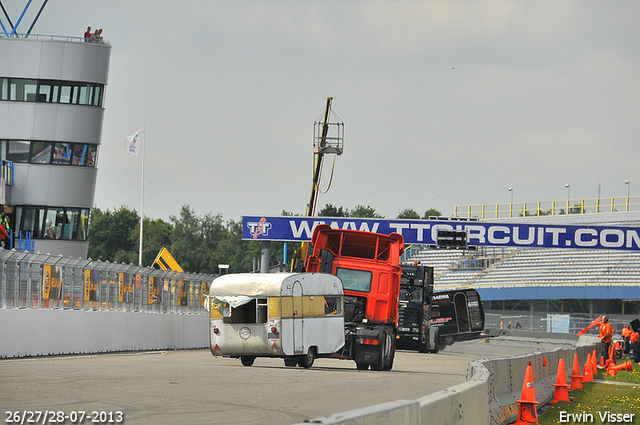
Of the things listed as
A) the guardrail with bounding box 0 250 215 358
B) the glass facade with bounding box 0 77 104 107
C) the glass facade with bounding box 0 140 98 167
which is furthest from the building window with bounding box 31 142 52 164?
the guardrail with bounding box 0 250 215 358

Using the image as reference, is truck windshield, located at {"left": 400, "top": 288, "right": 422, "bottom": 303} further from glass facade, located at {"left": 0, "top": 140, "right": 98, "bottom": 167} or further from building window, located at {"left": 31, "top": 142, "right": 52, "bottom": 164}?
building window, located at {"left": 31, "top": 142, "right": 52, "bottom": 164}

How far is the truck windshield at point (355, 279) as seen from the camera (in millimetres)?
24641

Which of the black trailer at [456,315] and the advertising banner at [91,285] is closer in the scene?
the advertising banner at [91,285]

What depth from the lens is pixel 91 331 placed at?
87.4ft

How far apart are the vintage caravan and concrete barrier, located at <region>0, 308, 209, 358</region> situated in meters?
4.78

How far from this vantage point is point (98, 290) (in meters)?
27.7

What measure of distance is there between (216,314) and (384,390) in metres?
7.35

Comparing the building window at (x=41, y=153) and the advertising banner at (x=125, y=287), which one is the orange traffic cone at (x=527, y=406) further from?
the building window at (x=41, y=153)

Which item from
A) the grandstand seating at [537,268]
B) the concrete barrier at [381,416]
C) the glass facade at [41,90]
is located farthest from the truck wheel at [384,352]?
the grandstand seating at [537,268]

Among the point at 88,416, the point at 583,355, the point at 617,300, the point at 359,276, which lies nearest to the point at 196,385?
the point at 88,416

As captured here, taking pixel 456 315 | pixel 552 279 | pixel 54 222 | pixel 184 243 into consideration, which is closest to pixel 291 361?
pixel 456 315

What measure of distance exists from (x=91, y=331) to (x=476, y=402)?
19.7 m

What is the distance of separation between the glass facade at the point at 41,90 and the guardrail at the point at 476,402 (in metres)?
38.8

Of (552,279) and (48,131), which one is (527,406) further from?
(552,279)
